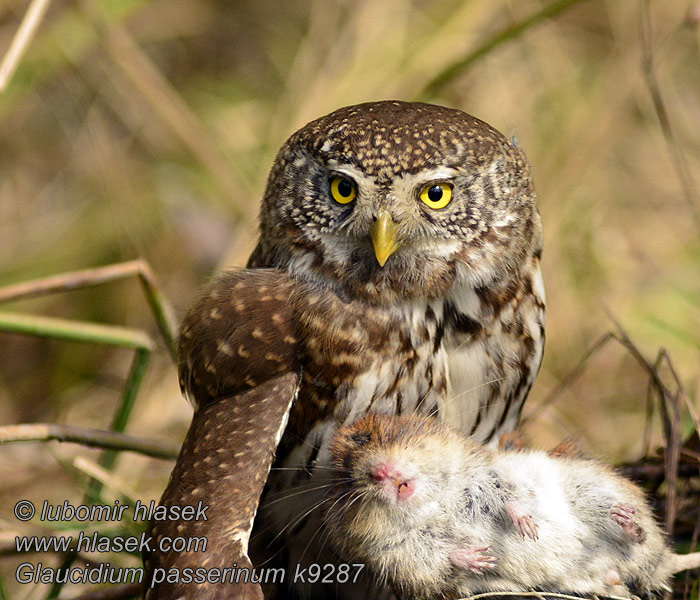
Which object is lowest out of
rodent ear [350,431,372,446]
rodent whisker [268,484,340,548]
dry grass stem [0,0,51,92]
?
rodent whisker [268,484,340,548]

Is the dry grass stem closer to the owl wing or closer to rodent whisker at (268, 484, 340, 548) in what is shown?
the owl wing

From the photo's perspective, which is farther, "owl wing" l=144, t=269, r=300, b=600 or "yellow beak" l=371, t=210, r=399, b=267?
"yellow beak" l=371, t=210, r=399, b=267

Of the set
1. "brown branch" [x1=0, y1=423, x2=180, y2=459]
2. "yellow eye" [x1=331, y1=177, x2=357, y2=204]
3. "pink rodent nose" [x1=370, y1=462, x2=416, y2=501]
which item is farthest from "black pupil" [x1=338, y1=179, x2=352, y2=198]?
"brown branch" [x1=0, y1=423, x2=180, y2=459]

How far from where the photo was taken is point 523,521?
2.53m

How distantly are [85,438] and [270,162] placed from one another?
2.33 metres

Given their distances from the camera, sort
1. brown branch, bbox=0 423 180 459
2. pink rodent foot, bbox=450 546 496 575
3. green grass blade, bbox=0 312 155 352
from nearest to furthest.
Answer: pink rodent foot, bbox=450 546 496 575, brown branch, bbox=0 423 180 459, green grass blade, bbox=0 312 155 352

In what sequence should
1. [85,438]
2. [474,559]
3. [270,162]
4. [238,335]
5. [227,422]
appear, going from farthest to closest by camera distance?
[270,162] < [85,438] < [238,335] < [227,422] < [474,559]

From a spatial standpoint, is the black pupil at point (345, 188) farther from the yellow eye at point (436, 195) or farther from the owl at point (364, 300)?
the yellow eye at point (436, 195)

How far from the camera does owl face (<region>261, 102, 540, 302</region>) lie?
2637 millimetres

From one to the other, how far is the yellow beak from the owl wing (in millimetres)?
344

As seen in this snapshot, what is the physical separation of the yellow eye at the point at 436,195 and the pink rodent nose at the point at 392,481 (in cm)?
68

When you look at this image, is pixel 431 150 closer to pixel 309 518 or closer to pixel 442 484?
pixel 442 484

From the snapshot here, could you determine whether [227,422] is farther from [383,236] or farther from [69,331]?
[69,331]

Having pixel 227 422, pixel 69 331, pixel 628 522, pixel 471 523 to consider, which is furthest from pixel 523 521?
pixel 69 331
